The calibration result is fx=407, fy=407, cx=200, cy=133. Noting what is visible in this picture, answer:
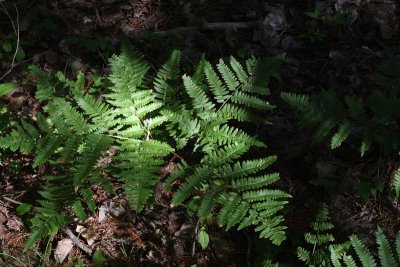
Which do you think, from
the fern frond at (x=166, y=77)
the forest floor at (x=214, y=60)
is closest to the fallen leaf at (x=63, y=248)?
the forest floor at (x=214, y=60)

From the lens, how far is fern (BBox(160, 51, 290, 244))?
9.01 ft

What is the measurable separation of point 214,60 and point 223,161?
1.87 m

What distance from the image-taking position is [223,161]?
2.95 metres

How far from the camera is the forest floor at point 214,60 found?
3.58 meters

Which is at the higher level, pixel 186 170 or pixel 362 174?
pixel 186 170

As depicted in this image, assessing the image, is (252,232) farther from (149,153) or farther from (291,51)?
(291,51)

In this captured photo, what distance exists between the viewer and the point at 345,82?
14.0ft

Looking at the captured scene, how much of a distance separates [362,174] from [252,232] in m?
1.14

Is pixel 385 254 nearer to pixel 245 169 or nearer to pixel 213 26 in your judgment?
pixel 245 169

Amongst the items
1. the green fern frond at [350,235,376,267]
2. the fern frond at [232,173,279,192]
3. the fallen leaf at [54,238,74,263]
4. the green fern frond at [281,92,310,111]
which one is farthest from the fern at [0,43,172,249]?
the green fern frond at [350,235,376,267]

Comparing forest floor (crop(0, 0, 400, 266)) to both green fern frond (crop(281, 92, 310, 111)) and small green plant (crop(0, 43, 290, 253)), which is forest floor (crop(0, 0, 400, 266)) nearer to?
small green plant (crop(0, 43, 290, 253))

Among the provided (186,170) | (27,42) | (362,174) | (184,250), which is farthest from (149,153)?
(27,42)

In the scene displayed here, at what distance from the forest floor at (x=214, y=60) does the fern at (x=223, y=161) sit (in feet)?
1.89

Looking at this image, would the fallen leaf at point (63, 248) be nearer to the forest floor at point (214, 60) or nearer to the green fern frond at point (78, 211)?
the forest floor at point (214, 60)
